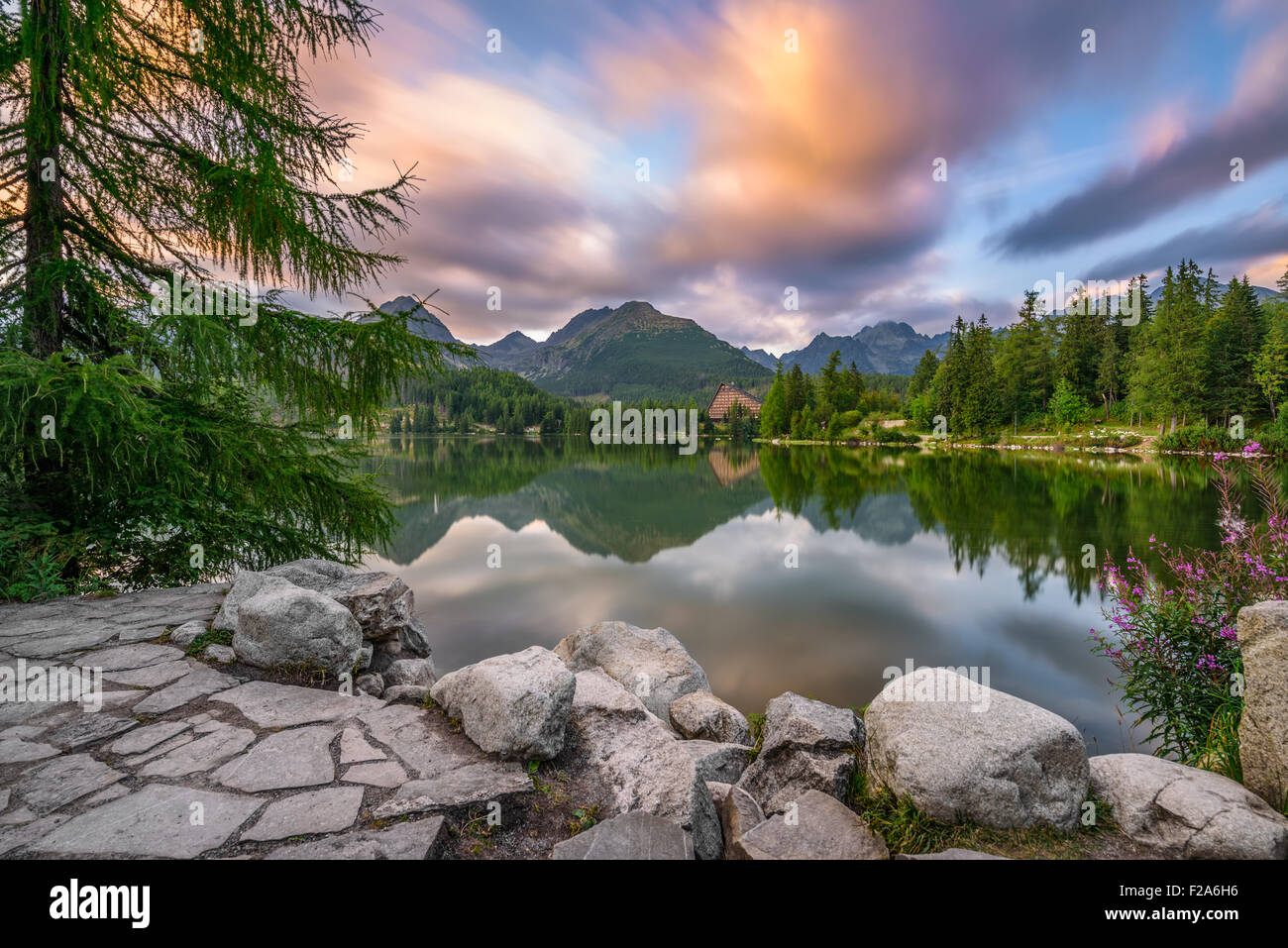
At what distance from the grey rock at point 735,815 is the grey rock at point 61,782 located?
11.7 ft

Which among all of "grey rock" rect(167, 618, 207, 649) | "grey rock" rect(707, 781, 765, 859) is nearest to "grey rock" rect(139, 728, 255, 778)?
"grey rock" rect(167, 618, 207, 649)

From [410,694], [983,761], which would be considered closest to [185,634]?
[410,694]

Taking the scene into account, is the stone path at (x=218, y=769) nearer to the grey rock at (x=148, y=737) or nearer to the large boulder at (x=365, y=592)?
the grey rock at (x=148, y=737)

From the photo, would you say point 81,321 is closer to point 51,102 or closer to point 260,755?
point 51,102

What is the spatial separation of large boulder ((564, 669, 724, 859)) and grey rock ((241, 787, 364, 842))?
4.41ft

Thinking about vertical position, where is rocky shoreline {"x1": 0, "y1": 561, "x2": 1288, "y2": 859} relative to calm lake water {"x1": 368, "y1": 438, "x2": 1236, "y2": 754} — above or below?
above

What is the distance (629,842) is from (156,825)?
2337 millimetres

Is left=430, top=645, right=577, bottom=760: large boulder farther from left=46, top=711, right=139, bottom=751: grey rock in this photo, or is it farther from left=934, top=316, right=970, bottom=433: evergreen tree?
left=934, top=316, right=970, bottom=433: evergreen tree

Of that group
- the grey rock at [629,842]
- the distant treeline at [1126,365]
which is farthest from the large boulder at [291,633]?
the distant treeline at [1126,365]

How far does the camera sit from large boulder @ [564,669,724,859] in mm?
3127

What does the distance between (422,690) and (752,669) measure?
21.4 feet

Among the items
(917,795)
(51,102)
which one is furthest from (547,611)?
(51,102)

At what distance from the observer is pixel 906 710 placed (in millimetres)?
3850

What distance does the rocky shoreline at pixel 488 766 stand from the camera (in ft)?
8.58
